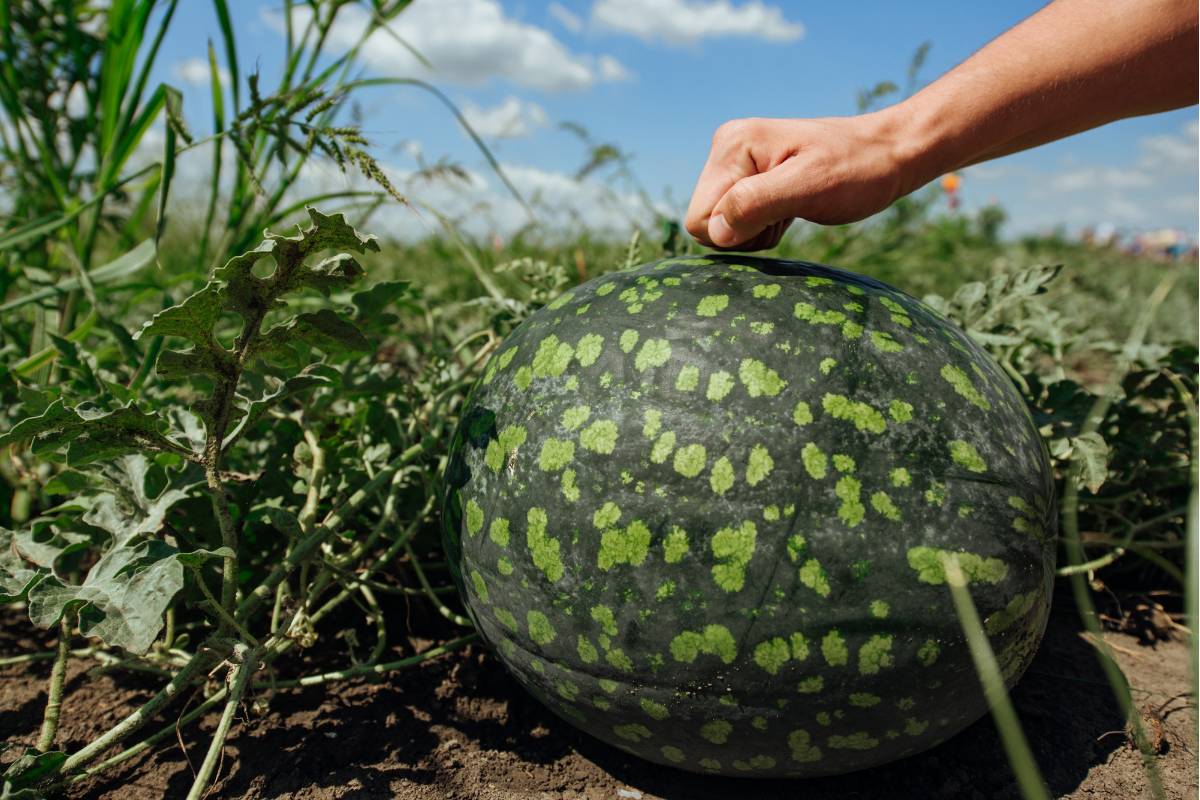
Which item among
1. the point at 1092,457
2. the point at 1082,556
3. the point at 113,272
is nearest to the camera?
the point at 1092,457

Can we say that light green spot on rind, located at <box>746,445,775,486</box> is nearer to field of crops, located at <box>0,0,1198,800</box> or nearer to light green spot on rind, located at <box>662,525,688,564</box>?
light green spot on rind, located at <box>662,525,688,564</box>

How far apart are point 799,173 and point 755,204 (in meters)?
0.10

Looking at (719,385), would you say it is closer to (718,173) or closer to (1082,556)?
(718,173)

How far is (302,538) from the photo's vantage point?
1863 millimetres

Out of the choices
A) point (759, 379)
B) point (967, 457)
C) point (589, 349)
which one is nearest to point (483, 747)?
point (589, 349)

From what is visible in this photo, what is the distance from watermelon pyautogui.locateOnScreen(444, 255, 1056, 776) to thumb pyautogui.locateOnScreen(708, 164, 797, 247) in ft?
0.52

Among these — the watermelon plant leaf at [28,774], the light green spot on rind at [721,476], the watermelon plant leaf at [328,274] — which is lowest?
the watermelon plant leaf at [28,774]

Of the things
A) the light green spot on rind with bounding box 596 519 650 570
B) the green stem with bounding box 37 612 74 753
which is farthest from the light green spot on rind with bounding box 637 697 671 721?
the green stem with bounding box 37 612 74 753

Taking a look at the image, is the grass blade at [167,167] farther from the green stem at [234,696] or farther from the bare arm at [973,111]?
the bare arm at [973,111]

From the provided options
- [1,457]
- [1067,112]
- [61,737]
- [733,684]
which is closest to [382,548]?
[61,737]

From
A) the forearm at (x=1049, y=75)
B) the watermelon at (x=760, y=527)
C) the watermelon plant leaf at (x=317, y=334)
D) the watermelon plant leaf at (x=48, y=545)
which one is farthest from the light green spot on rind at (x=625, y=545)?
the watermelon plant leaf at (x=48, y=545)

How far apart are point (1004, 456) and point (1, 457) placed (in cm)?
265

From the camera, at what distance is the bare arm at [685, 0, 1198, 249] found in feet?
5.65

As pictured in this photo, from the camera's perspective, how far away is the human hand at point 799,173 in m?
1.72
